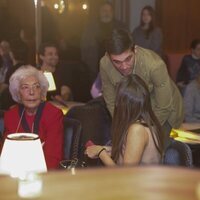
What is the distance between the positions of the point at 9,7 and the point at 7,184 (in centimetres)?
817

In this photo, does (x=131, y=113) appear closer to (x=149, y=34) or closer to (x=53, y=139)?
(x=53, y=139)

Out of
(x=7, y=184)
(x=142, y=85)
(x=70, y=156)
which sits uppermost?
(x=7, y=184)

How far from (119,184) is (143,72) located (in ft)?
9.04

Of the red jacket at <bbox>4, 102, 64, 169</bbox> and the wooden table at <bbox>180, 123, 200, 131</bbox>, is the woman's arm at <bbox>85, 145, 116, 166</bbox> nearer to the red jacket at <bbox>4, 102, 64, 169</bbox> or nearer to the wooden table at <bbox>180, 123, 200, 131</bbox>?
the red jacket at <bbox>4, 102, 64, 169</bbox>

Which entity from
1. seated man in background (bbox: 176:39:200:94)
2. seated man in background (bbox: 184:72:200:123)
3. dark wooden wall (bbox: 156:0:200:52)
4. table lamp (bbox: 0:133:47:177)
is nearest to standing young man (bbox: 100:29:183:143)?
table lamp (bbox: 0:133:47:177)

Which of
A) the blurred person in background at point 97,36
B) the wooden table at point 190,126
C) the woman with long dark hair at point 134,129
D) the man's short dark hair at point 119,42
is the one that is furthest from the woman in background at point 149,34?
the woman with long dark hair at point 134,129

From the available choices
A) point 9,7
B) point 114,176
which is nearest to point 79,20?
point 9,7

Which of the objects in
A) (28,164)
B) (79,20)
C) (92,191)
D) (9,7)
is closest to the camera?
(92,191)

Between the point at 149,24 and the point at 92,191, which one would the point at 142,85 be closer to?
the point at 92,191

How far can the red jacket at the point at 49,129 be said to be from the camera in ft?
10.7

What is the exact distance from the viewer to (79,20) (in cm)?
918

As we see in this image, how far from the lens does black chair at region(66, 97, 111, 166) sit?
3.99m

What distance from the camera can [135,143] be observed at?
266cm

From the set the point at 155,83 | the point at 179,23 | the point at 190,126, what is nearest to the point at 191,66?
the point at 179,23
